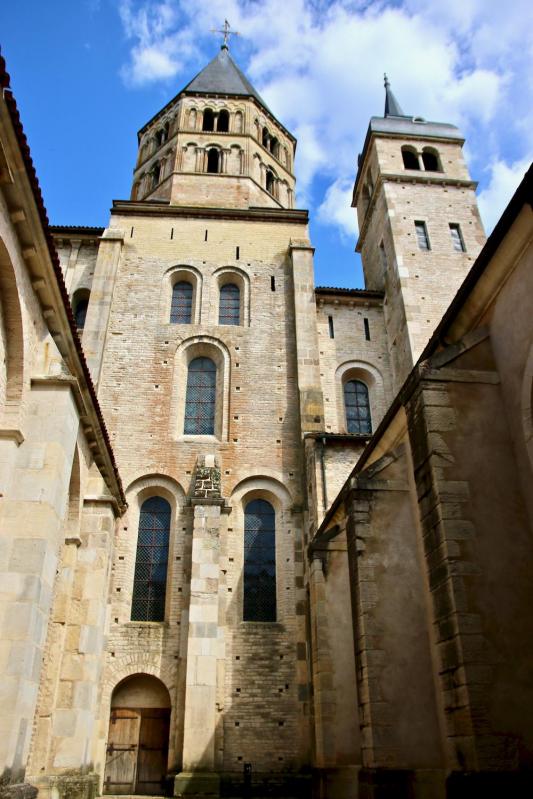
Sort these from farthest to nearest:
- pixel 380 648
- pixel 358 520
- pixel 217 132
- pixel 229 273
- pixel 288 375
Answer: pixel 217 132 < pixel 229 273 < pixel 288 375 < pixel 358 520 < pixel 380 648

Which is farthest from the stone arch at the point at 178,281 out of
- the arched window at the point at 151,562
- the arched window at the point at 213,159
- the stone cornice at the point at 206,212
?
the arched window at the point at 213,159

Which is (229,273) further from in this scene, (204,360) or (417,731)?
(417,731)

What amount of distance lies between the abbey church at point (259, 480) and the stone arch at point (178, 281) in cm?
9

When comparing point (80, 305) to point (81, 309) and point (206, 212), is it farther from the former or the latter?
point (206, 212)

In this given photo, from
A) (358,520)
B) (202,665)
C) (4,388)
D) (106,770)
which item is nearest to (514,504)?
(358,520)

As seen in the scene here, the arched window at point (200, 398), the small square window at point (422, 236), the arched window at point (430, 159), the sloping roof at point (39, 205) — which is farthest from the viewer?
the arched window at point (430, 159)

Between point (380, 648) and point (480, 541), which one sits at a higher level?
point (480, 541)

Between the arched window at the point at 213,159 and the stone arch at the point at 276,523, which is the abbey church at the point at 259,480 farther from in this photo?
the arched window at the point at 213,159

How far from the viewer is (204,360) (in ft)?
66.6

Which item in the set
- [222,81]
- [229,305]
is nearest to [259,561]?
[229,305]

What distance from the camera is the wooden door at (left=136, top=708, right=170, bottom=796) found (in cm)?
1410

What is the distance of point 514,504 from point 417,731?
3475mm

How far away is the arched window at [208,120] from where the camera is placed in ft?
91.2

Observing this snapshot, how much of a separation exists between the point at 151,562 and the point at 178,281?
10027 mm
